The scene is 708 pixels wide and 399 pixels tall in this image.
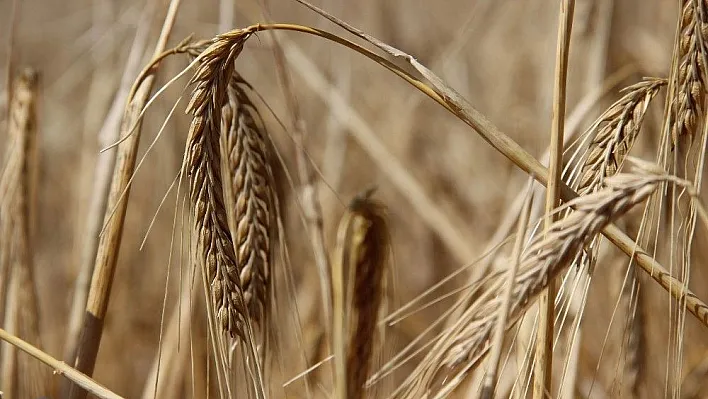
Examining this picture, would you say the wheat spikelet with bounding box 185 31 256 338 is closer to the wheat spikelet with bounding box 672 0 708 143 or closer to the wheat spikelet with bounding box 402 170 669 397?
the wheat spikelet with bounding box 402 170 669 397

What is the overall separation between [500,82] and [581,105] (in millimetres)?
1603

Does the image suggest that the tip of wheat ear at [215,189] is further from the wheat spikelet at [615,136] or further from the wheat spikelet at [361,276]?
the wheat spikelet at [615,136]

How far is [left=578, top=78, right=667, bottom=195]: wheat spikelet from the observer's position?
0.72m

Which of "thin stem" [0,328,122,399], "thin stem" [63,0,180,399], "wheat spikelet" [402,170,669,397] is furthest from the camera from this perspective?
"thin stem" [63,0,180,399]

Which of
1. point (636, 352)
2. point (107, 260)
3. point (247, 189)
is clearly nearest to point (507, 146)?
point (247, 189)

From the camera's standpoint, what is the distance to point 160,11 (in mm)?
1346

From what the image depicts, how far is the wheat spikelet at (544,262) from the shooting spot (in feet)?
1.88

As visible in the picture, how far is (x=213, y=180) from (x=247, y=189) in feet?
0.63

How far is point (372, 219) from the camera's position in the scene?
0.78 metres

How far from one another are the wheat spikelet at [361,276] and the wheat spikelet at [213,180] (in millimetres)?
103

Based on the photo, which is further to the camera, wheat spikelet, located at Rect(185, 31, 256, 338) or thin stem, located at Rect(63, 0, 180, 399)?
thin stem, located at Rect(63, 0, 180, 399)

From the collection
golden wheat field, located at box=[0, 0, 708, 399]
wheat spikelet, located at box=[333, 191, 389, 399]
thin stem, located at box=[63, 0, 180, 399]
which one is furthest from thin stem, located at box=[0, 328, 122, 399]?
wheat spikelet, located at box=[333, 191, 389, 399]

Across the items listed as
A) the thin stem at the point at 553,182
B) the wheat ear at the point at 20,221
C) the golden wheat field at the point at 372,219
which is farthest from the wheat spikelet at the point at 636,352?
the wheat ear at the point at 20,221

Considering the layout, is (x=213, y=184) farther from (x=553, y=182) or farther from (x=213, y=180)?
(x=553, y=182)
